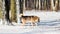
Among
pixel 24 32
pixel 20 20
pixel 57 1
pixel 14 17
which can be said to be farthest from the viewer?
pixel 57 1

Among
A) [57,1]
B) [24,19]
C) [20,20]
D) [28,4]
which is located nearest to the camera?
[24,19]

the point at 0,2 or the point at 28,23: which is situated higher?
the point at 0,2

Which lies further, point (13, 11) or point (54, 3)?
point (54, 3)

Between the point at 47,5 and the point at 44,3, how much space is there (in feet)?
2.98

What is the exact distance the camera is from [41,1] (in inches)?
1941

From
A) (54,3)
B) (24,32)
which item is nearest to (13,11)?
(24,32)

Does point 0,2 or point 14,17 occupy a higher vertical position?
point 0,2

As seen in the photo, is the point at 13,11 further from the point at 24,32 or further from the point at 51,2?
the point at 51,2

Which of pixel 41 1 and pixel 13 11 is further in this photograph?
pixel 41 1

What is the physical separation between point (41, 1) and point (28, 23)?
102ft

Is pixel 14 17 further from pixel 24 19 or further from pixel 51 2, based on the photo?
pixel 51 2

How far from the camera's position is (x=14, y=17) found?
19266 mm

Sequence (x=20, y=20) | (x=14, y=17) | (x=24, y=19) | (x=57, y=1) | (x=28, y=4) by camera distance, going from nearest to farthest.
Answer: (x=24, y=19)
(x=20, y=20)
(x=14, y=17)
(x=57, y=1)
(x=28, y=4)

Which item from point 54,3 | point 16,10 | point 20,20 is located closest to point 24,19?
point 20,20
